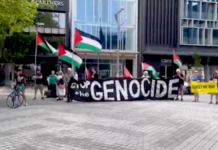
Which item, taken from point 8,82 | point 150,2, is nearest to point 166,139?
point 8,82

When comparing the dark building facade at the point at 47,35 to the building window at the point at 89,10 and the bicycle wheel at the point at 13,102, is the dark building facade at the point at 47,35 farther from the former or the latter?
the bicycle wheel at the point at 13,102

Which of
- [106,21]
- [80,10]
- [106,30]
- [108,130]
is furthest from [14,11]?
[106,21]

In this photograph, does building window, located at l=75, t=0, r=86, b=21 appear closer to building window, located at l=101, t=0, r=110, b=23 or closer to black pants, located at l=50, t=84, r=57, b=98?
building window, located at l=101, t=0, r=110, b=23

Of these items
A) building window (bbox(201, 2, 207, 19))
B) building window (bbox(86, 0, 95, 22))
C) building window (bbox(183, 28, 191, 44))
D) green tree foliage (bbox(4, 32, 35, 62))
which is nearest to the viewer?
green tree foliage (bbox(4, 32, 35, 62))

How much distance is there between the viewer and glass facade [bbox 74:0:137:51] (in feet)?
116

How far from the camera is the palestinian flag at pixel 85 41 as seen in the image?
1634cm

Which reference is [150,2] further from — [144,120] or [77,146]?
[77,146]

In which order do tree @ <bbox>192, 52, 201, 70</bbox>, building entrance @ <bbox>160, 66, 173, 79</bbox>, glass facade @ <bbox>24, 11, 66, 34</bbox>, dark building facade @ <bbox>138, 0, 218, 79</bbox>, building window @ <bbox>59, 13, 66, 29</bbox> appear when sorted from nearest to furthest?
glass facade @ <bbox>24, 11, 66, 34</bbox> < building window @ <bbox>59, 13, 66, 29</bbox> < tree @ <bbox>192, 52, 201, 70</bbox> < dark building facade @ <bbox>138, 0, 218, 79</bbox> < building entrance @ <bbox>160, 66, 173, 79</bbox>

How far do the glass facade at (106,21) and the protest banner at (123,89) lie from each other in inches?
781

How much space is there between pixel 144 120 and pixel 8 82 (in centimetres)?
2684

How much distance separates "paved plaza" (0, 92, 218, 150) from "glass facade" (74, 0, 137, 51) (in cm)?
2533

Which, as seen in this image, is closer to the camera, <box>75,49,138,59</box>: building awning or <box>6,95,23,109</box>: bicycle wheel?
<box>6,95,23,109</box>: bicycle wheel

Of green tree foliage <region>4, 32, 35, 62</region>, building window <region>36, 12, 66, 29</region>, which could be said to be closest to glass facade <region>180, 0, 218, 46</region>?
building window <region>36, 12, 66, 29</region>

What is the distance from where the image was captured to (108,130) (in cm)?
790
